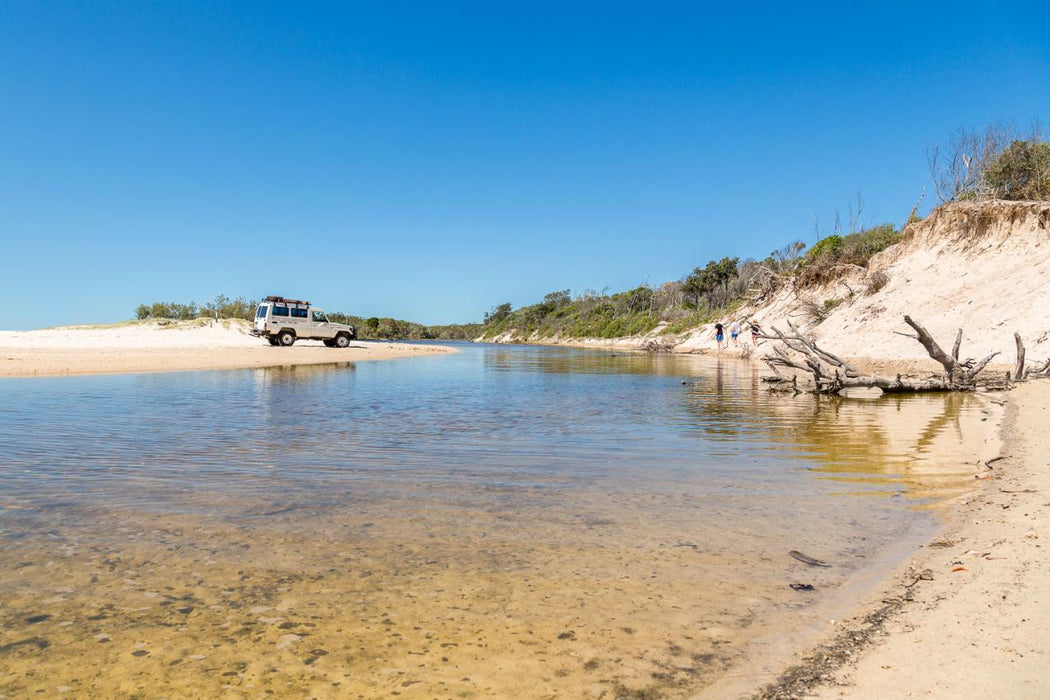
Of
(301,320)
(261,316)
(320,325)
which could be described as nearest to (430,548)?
(261,316)

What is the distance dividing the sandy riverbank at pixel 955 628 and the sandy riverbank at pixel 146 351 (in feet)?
70.6

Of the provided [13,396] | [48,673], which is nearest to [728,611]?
[48,673]

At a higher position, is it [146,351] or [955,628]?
[146,351]

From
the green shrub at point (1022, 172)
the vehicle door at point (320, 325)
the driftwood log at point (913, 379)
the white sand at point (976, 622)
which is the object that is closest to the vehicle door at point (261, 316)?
the vehicle door at point (320, 325)

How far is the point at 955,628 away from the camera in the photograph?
8.91ft

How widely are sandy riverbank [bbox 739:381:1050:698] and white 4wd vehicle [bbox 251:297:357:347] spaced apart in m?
34.7

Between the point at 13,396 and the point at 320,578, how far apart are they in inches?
504

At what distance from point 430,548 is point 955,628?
295 centimetres

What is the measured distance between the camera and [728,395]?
48.7 feet

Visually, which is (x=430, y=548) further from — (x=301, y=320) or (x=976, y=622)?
(x=301, y=320)

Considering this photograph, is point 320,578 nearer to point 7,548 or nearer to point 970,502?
point 7,548

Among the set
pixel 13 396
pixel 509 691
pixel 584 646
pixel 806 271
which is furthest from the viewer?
pixel 806 271

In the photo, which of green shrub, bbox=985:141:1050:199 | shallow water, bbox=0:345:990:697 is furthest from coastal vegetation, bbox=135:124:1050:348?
shallow water, bbox=0:345:990:697

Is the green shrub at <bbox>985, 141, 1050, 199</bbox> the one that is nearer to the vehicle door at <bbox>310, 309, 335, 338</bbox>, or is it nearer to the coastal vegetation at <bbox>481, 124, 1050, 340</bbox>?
the coastal vegetation at <bbox>481, 124, 1050, 340</bbox>
